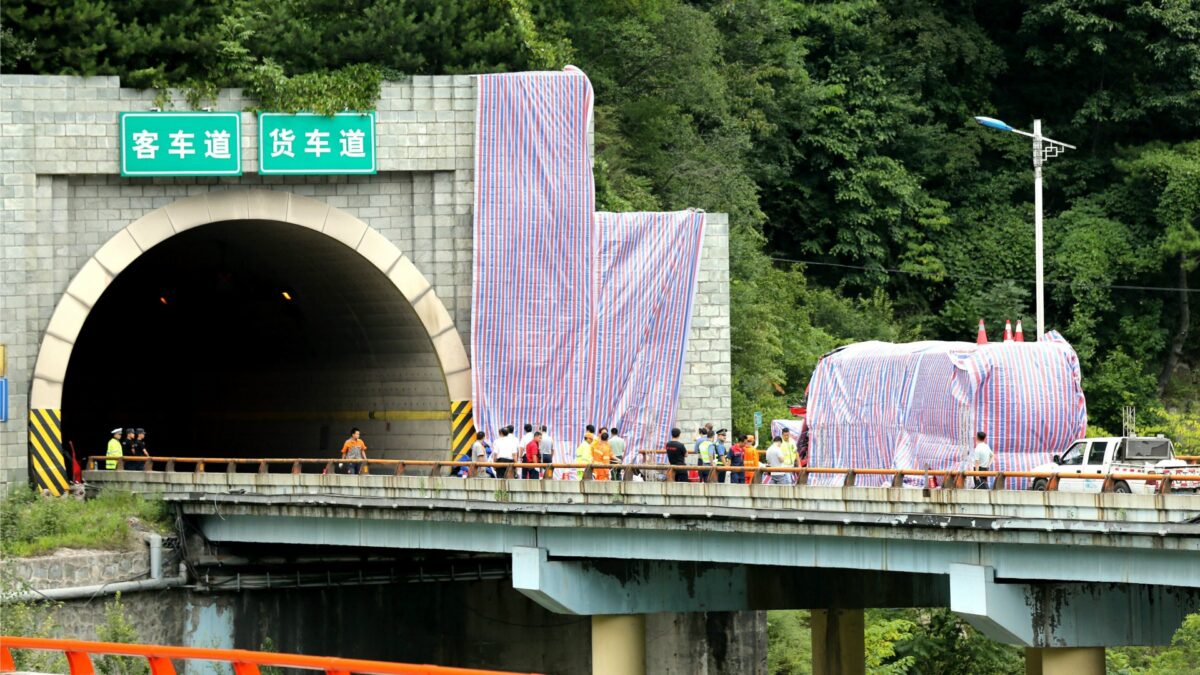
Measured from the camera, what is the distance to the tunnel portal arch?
138ft

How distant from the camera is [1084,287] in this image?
67.4m

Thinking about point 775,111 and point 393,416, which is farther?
point 775,111

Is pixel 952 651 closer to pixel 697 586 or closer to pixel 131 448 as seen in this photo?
pixel 697 586

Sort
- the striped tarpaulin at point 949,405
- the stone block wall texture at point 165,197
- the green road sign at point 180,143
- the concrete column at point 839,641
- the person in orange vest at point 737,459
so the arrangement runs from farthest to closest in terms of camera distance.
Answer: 1. the green road sign at point 180,143
2. the stone block wall texture at point 165,197
3. the concrete column at point 839,641
4. the person in orange vest at point 737,459
5. the striped tarpaulin at point 949,405

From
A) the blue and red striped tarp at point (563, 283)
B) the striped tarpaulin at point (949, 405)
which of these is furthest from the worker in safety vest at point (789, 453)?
the blue and red striped tarp at point (563, 283)

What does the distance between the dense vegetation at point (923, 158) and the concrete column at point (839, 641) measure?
675 inches

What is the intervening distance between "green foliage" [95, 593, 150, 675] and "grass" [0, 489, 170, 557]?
1296 mm

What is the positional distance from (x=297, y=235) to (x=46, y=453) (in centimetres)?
759

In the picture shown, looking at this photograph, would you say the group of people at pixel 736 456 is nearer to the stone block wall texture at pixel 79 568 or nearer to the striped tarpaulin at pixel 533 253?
the striped tarpaulin at pixel 533 253

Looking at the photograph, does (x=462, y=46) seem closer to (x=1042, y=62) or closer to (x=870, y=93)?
(x=870, y=93)

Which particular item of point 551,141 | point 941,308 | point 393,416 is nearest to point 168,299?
point 393,416

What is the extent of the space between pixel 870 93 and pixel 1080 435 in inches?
1422

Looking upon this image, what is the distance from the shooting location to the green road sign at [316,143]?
1713 inches

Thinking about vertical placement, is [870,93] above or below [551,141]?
above
